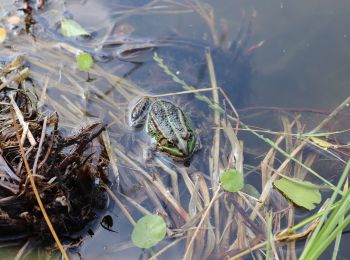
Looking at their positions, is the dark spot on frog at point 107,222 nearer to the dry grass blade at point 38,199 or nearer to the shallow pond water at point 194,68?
the shallow pond water at point 194,68

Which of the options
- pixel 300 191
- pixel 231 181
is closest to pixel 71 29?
pixel 231 181

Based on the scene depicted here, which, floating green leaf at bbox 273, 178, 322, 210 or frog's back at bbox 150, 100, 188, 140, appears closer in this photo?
floating green leaf at bbox 273, 178, 322, 210

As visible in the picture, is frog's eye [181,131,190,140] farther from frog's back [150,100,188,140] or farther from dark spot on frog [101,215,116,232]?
dark spot on frog [101,215,116,232]

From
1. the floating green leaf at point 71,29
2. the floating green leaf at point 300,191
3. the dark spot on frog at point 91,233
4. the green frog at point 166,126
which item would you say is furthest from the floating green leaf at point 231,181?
the floating green leaf at point 71,29

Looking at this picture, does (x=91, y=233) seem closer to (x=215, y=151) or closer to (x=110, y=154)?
(x=110, y=154)

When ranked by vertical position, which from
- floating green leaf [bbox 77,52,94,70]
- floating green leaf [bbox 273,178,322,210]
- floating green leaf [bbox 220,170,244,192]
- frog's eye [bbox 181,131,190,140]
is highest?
floating green leaf [bbox 77,52,94,70]

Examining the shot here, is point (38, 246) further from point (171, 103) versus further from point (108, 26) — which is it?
point (108, 26)

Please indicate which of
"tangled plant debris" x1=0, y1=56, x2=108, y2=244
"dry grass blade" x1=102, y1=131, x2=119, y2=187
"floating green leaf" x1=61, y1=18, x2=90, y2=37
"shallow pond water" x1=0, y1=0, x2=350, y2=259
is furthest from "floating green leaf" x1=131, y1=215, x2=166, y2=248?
"floating green leaf" x1=61, y1=18, x2=90, y2=37
